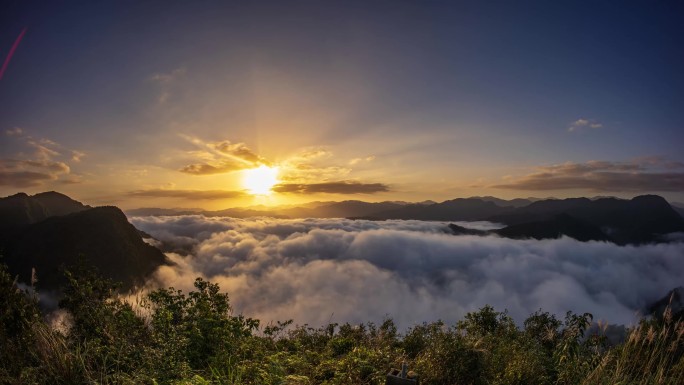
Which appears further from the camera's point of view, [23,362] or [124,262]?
[124,262]

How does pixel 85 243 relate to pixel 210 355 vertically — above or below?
below

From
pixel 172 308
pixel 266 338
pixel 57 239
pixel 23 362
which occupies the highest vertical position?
pixel 172 308

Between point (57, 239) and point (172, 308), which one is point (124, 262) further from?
point (172, 308)

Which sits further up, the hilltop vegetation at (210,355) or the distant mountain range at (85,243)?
the hilltop vegetation at (210,355)

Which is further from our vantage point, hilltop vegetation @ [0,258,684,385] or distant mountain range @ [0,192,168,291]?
distant mountain range @ [0,192,168,291]

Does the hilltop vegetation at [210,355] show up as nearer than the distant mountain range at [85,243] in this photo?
Yes

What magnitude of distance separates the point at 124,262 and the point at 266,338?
173 m

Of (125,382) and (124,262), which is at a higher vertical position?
(125,382)

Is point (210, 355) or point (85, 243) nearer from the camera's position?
point (210, 355)

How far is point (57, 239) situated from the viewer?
470 feet

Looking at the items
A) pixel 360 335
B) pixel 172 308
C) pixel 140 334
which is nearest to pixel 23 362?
Result: pixel 140 334

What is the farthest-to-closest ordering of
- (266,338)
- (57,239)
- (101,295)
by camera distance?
(57,239) < (266,338) < (101,295)

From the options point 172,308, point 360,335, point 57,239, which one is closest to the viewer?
point 172,308

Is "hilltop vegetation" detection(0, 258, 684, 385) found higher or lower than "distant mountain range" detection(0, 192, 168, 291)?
higher
